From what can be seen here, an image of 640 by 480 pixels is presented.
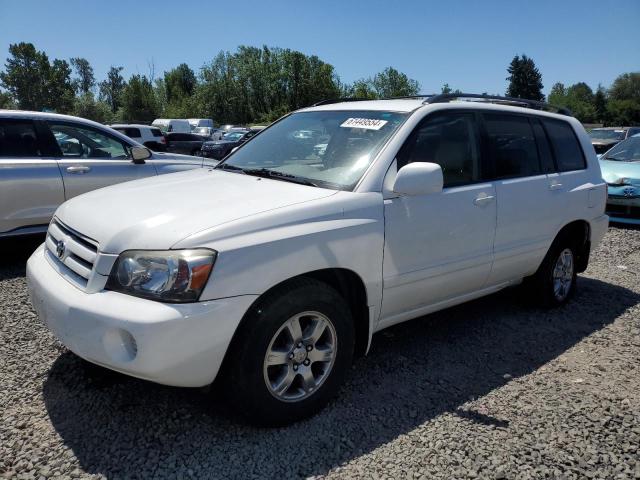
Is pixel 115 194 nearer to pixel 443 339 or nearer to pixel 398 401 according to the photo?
pixel 398 401

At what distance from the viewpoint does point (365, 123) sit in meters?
3.48

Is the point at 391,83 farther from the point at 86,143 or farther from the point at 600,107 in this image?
the point at 86,143

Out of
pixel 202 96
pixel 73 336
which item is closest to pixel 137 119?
pixel 202 96

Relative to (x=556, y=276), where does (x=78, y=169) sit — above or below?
above

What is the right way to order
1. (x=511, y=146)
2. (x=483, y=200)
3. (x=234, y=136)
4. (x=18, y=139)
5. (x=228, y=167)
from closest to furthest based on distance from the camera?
(x=483, y=200) < (x=228, y=167) < (x=511, y=146) < (x=18, y=139) < (x=234, y=136)

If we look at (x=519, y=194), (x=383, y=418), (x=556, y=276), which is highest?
(x=519, y=194)

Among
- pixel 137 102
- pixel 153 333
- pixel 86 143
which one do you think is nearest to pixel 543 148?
pixel 153 333

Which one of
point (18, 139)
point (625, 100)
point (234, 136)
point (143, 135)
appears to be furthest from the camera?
point (625, 100)

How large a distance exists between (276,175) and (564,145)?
9.00 feet

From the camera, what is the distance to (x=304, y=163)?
341 centimetres

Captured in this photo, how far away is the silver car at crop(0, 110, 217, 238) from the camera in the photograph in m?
5.43

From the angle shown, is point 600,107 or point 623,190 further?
point 600,107

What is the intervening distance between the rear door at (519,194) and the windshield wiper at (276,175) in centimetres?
147

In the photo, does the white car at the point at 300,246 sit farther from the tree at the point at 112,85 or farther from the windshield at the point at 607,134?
Result: the tree at the point at 112,85
